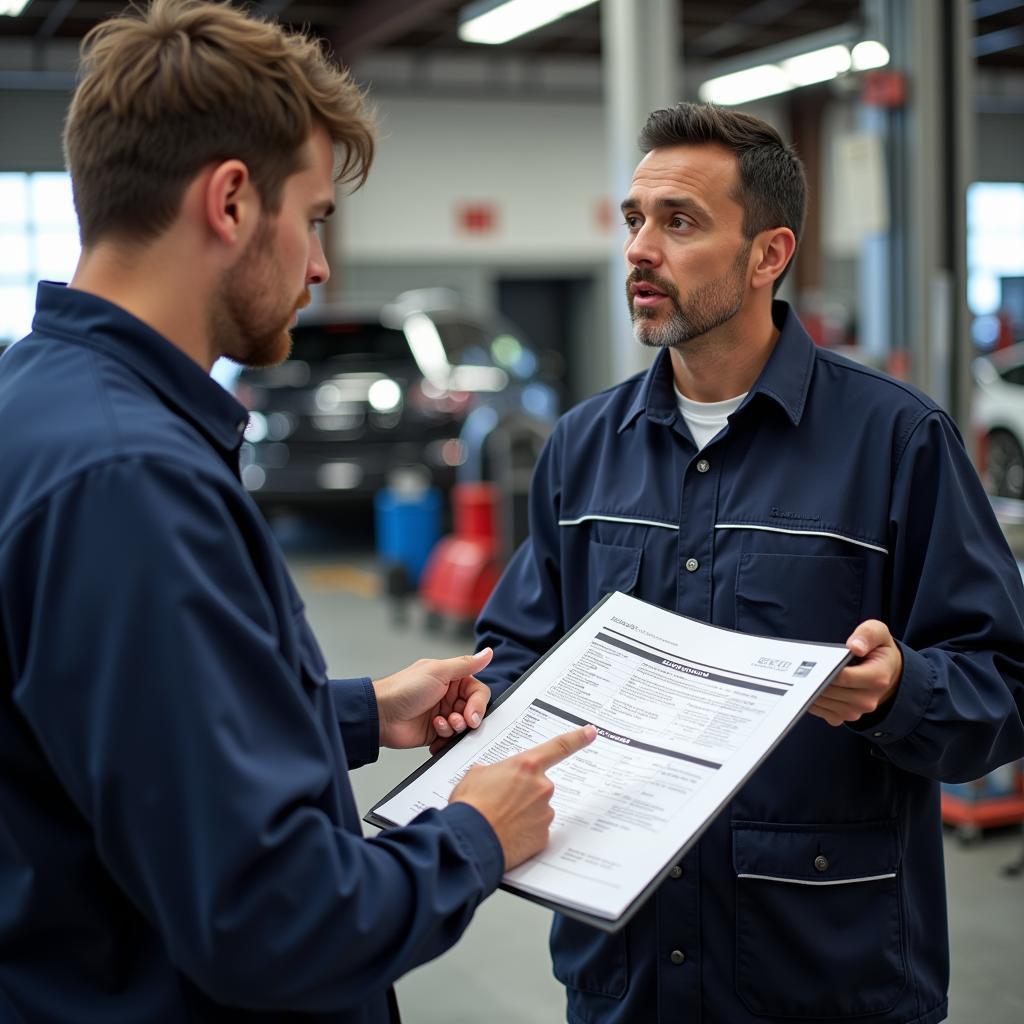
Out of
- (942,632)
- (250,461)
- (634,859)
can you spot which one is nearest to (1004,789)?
(942,632)

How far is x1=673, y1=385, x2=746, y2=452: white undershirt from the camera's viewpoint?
1.89m

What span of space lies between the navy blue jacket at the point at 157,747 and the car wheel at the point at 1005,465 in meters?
8.19

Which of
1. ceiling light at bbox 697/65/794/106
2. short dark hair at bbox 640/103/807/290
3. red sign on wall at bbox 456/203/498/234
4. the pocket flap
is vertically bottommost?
the pocket flap

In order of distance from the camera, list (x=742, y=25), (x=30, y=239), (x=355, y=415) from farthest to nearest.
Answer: (x=742, y=25) < (x=355, y=415) < (x=30, y=239)

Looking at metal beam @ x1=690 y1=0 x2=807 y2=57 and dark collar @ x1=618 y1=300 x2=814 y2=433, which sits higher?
metal beam @ x1=690 y1=0 x2=807 y2=57

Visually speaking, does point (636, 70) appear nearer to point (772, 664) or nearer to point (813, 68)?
point (772, 664)

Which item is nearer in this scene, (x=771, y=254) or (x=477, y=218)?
(x=771, y=254)

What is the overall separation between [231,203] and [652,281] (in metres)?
0.93

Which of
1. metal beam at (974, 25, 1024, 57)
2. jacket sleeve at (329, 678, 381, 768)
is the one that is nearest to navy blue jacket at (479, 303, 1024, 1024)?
jacket sleeve at (329, 678, 381, 768)

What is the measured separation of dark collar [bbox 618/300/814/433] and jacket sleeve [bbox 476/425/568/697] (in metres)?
0.18

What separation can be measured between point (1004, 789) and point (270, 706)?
142 inches

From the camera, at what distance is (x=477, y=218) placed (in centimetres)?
1569

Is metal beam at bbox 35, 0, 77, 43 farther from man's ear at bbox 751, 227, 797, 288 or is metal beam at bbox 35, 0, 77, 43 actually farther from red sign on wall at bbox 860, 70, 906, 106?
man's ear at bbox 751, 227, 797, 288

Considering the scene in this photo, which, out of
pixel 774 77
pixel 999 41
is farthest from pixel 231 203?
pixel 999 41
